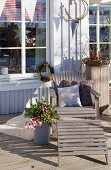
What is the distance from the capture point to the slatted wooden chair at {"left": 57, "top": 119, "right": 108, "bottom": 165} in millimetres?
5328

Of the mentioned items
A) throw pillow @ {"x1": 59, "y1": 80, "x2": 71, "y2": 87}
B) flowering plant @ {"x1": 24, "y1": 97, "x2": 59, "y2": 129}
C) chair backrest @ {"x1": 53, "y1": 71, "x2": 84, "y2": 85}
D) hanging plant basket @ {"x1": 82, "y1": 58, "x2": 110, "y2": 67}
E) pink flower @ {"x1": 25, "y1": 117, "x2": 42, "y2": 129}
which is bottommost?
pink flower @ {"x1": 25, "y1": 117, "x2": 42, "y2": 129}

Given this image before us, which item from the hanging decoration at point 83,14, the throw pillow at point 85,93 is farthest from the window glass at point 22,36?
the throw pillow at point 85,93

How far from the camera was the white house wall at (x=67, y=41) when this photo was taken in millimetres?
8555

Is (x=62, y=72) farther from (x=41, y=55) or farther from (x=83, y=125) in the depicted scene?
(x=83, y=125)

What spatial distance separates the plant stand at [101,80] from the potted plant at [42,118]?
2.20 meters

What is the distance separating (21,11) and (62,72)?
145cm

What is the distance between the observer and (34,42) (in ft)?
28.1

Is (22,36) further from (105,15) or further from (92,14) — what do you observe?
(105,15)

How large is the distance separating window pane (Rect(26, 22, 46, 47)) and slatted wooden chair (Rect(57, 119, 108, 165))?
3145mm

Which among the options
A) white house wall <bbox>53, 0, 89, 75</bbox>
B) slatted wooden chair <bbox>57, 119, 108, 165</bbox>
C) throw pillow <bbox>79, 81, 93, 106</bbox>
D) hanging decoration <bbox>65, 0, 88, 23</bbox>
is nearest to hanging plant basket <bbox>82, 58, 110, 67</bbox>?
white house wall <bbox>53, 0, 89, 75</bbox>

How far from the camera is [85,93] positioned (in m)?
7.49

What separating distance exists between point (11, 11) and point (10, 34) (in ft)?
1.45

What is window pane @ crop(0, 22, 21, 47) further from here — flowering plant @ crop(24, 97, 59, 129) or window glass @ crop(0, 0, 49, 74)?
flowering plant @ crop(24, 97, 59, 129)

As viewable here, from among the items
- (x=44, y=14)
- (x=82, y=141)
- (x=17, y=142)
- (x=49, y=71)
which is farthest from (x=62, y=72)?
(x=82, y=141)
